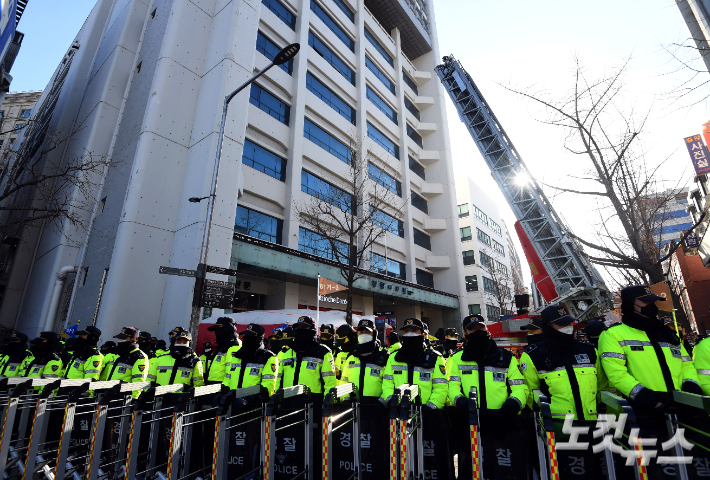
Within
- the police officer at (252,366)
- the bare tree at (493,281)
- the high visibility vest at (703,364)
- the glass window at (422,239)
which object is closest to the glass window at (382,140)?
the glass window at (422,239)

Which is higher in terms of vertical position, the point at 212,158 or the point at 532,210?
the point at 212,158

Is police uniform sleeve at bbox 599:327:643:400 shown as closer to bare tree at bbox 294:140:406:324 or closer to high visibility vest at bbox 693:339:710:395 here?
high visibility vest at bbox 693:339:710:395

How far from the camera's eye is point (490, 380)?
12.4 feet

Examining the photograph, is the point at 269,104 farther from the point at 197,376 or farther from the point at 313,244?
the point at 197,376

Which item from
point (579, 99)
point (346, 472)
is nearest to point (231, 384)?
point (346, 472)

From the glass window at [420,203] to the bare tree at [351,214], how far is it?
3.27 metres

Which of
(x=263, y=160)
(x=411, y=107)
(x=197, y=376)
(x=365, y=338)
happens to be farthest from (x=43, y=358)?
(x=411, y=107)

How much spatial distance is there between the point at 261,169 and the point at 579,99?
49.9 feet

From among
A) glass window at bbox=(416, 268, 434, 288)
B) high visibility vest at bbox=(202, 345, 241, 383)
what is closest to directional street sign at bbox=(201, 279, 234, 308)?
high visibility vest at bbox=(202, 345, 241, 383)

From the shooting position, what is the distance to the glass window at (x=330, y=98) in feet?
80.1

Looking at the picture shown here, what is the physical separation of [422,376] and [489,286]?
41467mm

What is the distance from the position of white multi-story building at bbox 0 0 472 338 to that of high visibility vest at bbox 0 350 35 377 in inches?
217

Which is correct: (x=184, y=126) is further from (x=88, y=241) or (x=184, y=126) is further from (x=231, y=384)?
(x=231, y=384)

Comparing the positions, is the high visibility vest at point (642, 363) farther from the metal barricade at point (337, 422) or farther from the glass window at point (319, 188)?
the glass window at point (319, 188)
